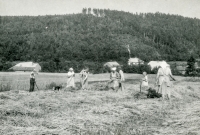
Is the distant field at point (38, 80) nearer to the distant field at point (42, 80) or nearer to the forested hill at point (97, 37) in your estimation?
the distant field at point (42, 80)

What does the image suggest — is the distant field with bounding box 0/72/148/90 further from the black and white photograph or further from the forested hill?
the forested hill

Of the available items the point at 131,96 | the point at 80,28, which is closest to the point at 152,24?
the point at 80,28

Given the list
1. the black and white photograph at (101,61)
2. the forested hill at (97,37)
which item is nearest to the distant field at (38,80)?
the black and white photograph at (101,61)

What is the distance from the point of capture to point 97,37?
119000 millimetres

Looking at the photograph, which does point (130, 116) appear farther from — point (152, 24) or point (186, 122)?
point (152, 24)

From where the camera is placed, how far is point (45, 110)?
33.5 feet

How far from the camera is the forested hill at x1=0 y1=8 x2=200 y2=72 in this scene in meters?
103

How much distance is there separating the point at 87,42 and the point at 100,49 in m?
10.3

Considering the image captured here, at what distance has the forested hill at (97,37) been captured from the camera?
103 metres

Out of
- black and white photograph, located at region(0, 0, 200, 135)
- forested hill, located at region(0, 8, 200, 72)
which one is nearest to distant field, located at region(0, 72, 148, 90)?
black and white photograph, located at region(0, 0, 200, 135)

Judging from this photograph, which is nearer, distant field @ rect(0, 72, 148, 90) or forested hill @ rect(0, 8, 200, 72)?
distant field @ rect(0, 72, 148, 90)

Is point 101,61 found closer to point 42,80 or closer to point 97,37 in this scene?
point 97,37

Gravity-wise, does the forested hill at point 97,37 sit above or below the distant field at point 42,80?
above

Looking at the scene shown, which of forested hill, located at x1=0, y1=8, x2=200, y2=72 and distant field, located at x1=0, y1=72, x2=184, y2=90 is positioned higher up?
forested hill, located at x1=0, y1=8, x2=200, y2=72
